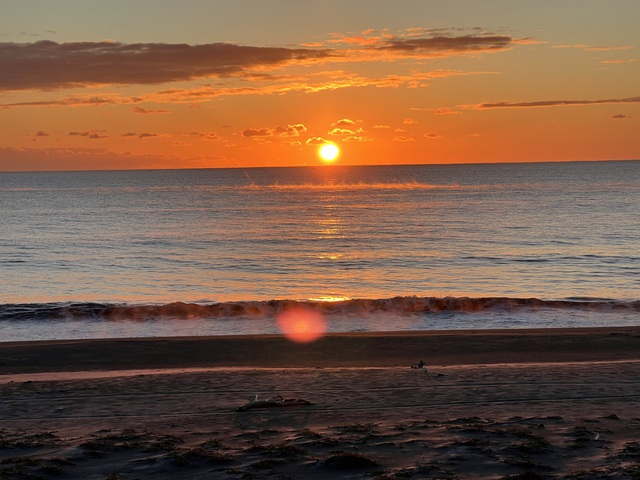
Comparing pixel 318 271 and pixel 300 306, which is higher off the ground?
pixel 318 271

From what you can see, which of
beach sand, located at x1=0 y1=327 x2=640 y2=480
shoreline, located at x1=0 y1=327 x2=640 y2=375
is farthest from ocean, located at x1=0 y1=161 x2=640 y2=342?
beach sand, located at x1=0 y1=327 x2=640 y2=480

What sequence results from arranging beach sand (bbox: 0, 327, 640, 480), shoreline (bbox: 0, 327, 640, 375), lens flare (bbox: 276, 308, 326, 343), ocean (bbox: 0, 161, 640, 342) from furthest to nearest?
ocean (bbox: 0, 161, 640, 342) → lens flare (bbox: 276, 308, 326, 343) → shoreline (bbox: 0, 327, 640, 375) → beach sand (bbox: 0, 327, 640, 480)

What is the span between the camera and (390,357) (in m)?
19.0

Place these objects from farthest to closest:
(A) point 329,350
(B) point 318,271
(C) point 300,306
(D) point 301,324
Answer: (B) point 318,271
(C) point 300,306
(D) point 301,324
(A) point 329,350

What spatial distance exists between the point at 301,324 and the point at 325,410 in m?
12.9

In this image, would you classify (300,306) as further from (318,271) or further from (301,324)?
(318,271)

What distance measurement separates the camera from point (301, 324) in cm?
2566

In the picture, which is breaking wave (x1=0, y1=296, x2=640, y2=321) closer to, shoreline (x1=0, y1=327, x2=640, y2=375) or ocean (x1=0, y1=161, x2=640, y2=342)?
ocean (x1=0, y1=161, x2=640, y2=342)

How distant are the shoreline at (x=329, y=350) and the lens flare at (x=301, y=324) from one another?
1.88 feet

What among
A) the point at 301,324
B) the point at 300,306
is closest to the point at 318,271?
the point at 300,306

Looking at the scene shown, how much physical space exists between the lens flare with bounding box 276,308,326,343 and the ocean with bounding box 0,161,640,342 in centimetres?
26

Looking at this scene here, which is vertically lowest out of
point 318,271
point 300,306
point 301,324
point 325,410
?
point 325,410

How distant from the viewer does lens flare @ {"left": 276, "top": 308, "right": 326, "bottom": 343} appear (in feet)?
73.1

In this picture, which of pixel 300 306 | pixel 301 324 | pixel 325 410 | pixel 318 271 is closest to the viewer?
pixel 325 410
